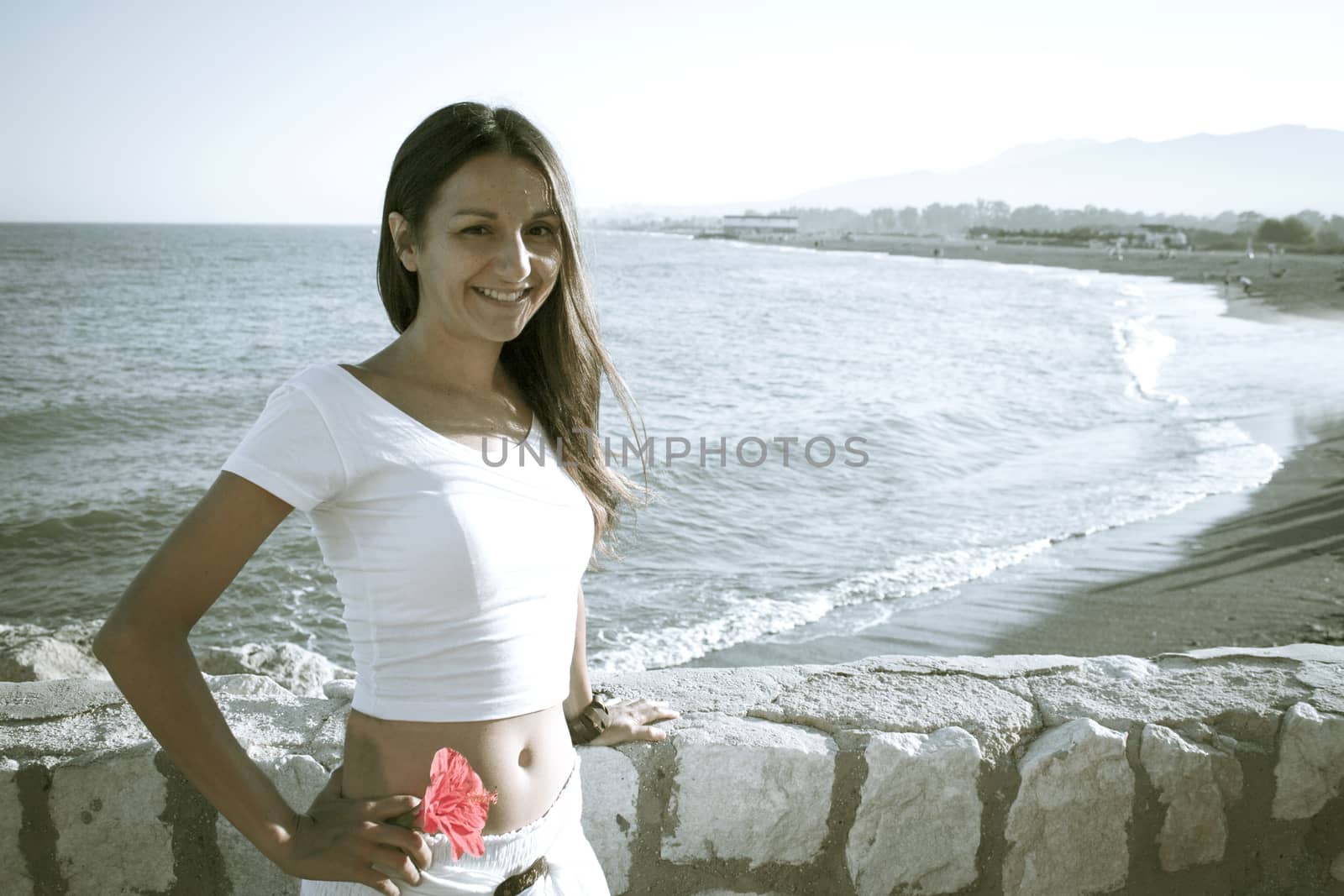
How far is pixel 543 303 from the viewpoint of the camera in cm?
169

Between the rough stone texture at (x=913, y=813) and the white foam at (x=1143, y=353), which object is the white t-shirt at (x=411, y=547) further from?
the white foam at (x=1143, y=353)

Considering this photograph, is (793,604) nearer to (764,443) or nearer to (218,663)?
(218,663)

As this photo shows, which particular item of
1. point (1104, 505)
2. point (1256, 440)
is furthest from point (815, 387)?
point (1104, 505)

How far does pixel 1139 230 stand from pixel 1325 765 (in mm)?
94858

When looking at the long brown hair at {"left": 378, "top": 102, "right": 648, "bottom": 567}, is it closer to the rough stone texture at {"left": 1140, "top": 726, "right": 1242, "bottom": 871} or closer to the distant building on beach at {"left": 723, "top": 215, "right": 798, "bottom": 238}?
the rough stone texture at {"left": 1140, "top": 726, "right": 1242, "bottom": 871}

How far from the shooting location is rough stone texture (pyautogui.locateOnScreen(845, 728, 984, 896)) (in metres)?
1.80

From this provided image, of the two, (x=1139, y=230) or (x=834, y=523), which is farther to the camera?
(x=1139, y=230)

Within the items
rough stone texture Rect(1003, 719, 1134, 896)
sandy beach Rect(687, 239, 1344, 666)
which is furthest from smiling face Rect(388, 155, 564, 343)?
sandy beach Rect(687, 239, 1344, 666)

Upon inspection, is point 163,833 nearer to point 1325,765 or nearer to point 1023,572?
point 1325,765

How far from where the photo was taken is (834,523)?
8.47 meters

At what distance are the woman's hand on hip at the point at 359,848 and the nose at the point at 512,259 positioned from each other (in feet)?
2.40

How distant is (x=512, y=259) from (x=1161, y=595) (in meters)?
6.20

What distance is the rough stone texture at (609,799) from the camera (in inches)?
69.9

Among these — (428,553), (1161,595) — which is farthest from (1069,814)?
(1161,595)
